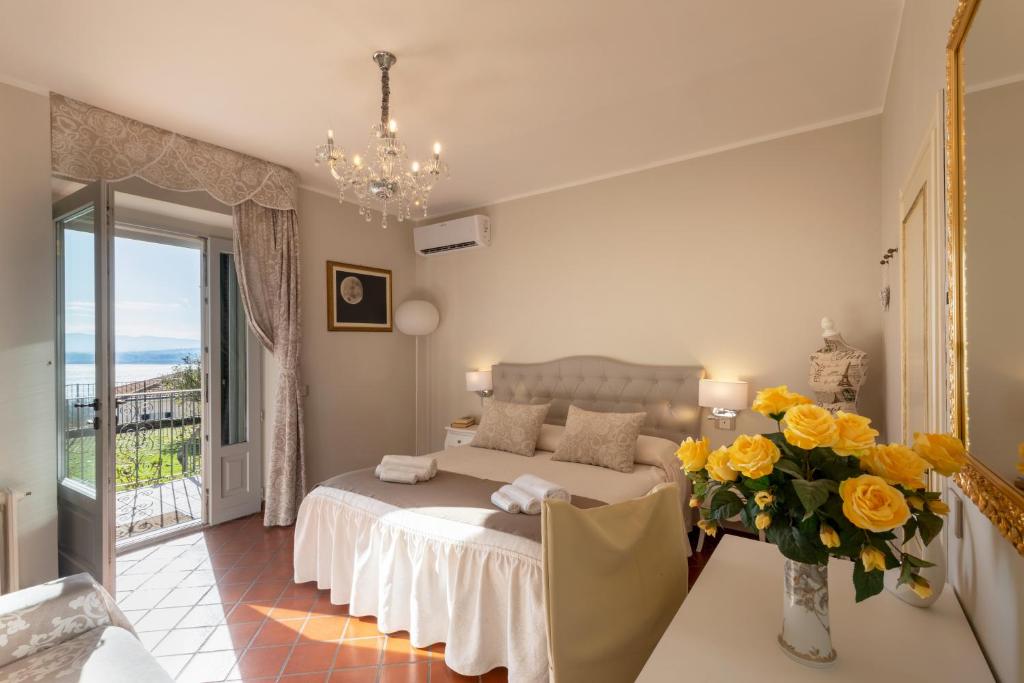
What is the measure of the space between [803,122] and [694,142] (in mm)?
635

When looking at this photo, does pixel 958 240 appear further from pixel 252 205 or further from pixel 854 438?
pixel 252 205

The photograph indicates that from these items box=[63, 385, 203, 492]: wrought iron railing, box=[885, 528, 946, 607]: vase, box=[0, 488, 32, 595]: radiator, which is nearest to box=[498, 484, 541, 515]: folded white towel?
box=[885, 528, 946, 607]: vase

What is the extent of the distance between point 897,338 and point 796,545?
181 cm

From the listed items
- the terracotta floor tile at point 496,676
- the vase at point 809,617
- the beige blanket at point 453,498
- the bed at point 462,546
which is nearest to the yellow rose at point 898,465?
the vase at point 809,617

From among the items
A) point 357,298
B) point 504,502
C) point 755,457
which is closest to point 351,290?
point 357,298

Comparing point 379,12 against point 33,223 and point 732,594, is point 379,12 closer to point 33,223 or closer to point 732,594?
point 33,223

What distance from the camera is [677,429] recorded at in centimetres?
334

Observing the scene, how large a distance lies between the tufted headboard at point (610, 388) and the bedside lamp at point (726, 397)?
19 cm

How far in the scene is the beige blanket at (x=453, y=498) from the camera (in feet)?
6.68

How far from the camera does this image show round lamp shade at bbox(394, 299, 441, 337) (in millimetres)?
4516

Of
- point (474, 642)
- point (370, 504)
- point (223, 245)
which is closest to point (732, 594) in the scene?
point (474, 642)

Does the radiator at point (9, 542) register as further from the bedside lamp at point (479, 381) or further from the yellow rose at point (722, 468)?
the yellow rose at point (722, 468)

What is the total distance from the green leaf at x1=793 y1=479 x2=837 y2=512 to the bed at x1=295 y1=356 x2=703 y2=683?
112cm

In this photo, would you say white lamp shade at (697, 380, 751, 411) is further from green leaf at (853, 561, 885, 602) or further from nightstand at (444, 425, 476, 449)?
green leaf at (853, 561, 885, 602)
